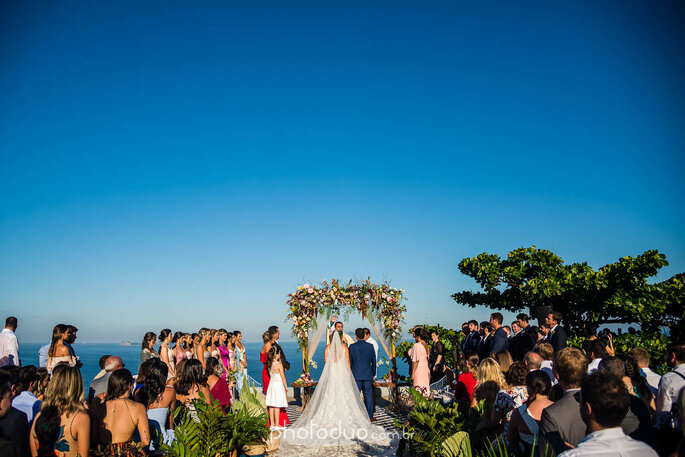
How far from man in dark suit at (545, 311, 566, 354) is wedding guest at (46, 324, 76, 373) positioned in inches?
324

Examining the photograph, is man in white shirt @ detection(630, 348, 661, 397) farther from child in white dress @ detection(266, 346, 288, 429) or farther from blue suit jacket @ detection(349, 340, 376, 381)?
blue suit jacket @ detection(349, 340, 376, 381)

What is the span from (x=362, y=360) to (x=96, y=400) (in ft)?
20.7

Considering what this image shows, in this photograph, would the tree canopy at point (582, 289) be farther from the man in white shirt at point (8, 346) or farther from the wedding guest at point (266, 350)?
the man in white shirt at point (8, 346)

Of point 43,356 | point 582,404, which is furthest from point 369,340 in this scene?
point 582,404

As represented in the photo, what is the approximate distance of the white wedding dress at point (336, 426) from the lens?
7.54 metres

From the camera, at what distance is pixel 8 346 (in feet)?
26.2

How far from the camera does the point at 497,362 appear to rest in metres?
5.12

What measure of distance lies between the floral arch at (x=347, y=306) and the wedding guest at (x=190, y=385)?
5.78m

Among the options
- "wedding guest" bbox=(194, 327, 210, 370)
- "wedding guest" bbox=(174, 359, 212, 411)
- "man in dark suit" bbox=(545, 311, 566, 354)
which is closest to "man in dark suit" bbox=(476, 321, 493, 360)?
"man in dark suit" bbox=(545, 311, 566, 354)

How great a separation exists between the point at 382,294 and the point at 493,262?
710 cm

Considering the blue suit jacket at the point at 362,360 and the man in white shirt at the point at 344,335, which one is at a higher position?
the man in white shirt at the point at 344,335

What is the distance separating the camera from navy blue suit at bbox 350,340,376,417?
33.0ft

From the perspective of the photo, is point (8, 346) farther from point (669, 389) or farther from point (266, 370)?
point (669, 389)

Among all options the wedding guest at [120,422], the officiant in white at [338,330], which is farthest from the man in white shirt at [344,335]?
the wedding guest at [120,422]
